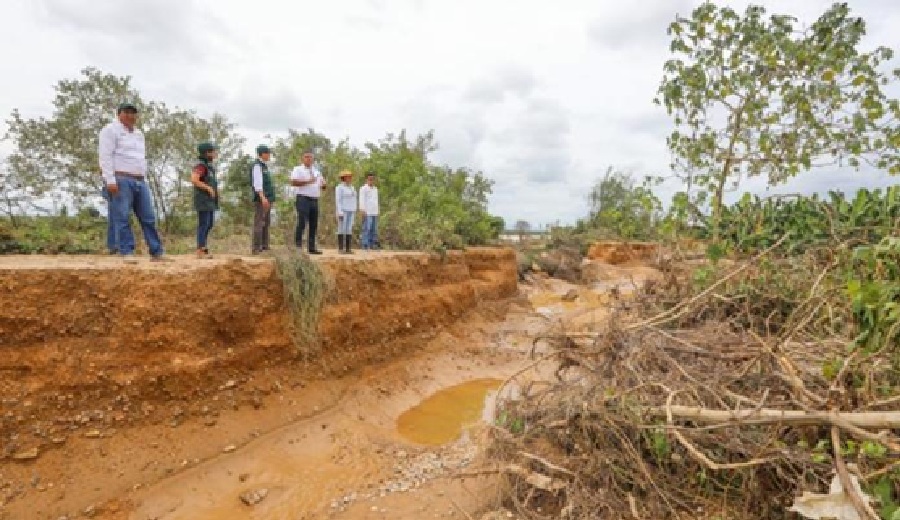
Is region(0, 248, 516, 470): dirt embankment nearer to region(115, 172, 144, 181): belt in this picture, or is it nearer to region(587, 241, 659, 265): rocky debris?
region(115, 172, 144, 181): belt

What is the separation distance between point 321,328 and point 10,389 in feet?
10.4

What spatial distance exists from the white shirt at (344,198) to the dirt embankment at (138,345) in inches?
61.1

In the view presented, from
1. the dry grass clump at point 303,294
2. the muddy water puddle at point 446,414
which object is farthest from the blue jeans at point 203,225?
the muddy water puddle at point 446,414

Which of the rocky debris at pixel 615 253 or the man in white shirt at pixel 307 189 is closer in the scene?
the man in white shirt at pixel 307 189

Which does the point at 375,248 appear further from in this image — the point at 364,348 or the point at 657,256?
the point at 657,256

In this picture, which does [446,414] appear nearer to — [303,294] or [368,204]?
[303,294]

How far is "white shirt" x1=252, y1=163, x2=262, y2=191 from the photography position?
6.46m

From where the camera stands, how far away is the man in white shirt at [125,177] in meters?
5.03

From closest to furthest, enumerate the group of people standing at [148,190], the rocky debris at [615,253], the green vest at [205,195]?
the group of people standing at [148,190], the green vest at [205,195], the rocky debris at [615,253]

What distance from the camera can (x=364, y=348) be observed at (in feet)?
23.9

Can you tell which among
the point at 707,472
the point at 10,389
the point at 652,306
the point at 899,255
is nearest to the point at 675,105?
the point at 652,306

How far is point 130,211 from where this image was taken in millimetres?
5398

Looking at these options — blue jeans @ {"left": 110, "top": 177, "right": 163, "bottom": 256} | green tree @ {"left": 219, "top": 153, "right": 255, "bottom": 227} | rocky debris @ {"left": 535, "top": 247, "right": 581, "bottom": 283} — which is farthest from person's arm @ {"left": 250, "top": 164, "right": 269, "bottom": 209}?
rocky debris @ {"left": 535, "top": 247, "right": 581, "bottom": 283}

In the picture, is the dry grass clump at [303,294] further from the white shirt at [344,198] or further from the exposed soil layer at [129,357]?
the white shirt at [344,198]
